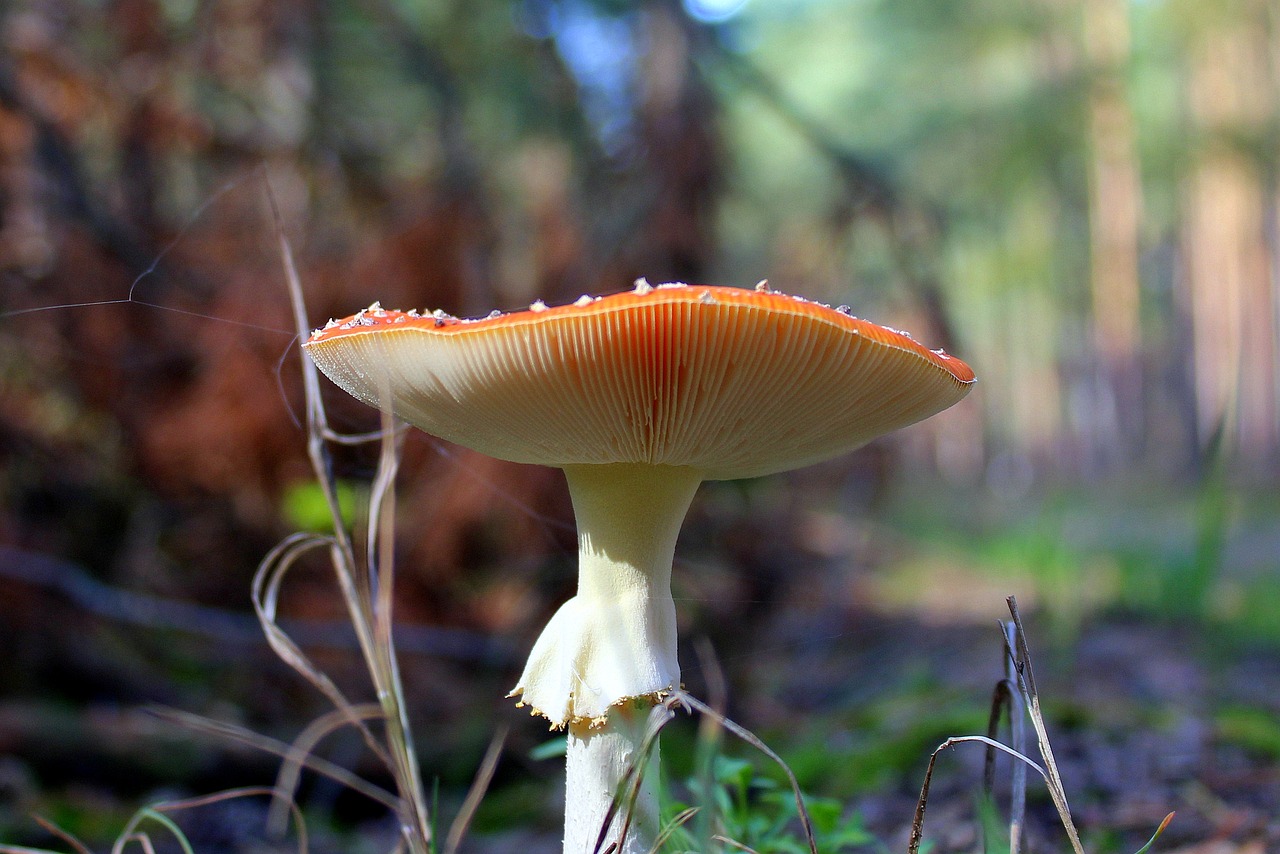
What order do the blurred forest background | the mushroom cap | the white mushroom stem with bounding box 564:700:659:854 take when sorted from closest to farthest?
the mushroom cap
the white mushroom stem with bounding box 564:700:659:854
the blurred forest background

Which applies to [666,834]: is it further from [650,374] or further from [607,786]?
[650,374]

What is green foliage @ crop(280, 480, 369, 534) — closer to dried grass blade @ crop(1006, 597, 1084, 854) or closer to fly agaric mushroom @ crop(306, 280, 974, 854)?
fly agaric mushroom @ crop(306, 280, 974, 854)

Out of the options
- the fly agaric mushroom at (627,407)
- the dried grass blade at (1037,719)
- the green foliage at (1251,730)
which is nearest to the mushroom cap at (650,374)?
the fly agaric mushroom at (627,407)

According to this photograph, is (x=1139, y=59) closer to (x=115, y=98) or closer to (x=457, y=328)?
(x=115, y=98)

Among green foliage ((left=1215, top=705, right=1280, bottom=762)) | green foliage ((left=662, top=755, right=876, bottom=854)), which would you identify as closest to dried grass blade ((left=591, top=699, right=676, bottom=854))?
green foliage ((left=662, top=755, right=876, bottom=854))

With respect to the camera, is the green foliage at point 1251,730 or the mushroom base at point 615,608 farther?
the green foliage at point 1251,730

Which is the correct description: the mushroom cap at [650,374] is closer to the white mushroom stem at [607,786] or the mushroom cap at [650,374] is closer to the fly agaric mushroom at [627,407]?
the fly agaric mushroom at [627,407]
